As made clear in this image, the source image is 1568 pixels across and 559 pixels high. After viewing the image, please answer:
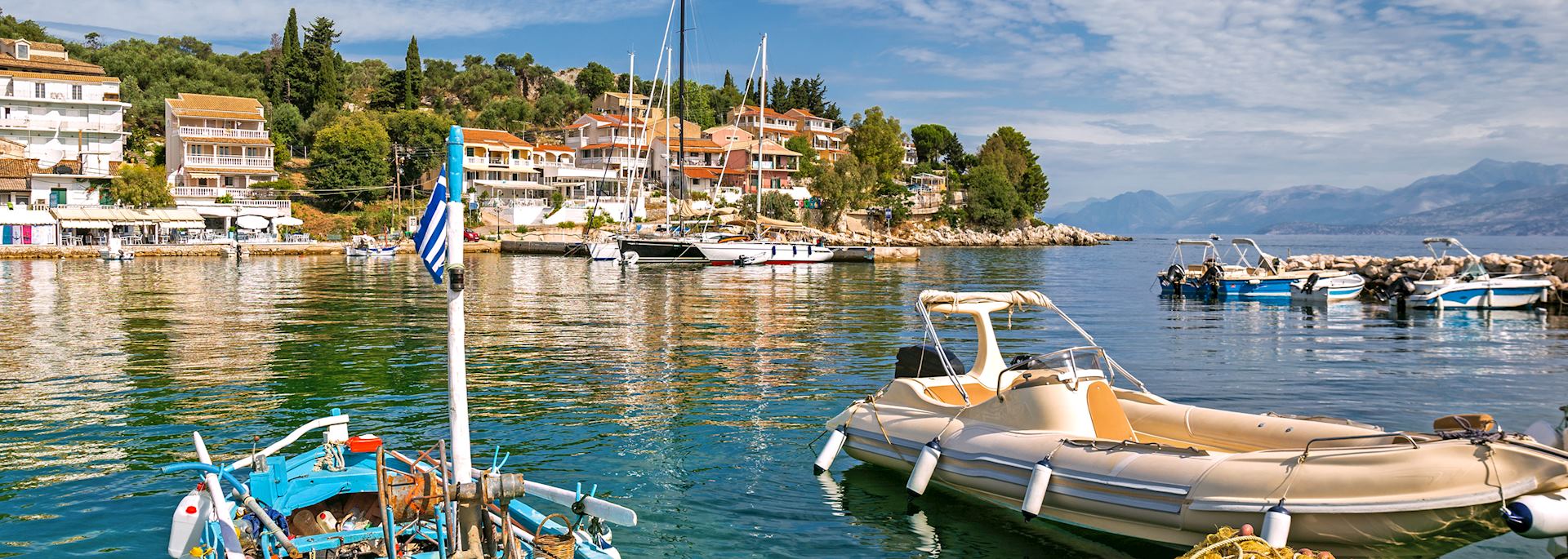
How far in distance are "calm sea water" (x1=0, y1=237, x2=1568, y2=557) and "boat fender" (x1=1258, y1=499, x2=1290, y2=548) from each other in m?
1.39

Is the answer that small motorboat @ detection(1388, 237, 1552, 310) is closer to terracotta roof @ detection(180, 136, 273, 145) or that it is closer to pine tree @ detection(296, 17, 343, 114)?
terracotta roof @ detection(180, 136, 273, 145)

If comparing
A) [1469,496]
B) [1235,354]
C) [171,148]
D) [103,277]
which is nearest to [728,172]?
[171,148]

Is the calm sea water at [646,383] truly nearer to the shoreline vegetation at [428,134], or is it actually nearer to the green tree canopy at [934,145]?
the shoreline vegetation at [428,134]

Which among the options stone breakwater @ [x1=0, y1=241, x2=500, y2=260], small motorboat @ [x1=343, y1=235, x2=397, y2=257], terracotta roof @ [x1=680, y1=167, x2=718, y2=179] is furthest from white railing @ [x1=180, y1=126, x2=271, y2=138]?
terracotta roof @ [x1=680, y1=167, x2=718, y2=179]

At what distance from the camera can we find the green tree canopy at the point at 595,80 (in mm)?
A: 137875

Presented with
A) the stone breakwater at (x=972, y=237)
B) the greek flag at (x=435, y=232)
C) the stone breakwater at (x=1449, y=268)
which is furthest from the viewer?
the stone breakwater at (x=972, y=237)

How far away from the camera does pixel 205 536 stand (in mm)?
8703

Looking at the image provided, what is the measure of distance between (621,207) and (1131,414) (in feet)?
271

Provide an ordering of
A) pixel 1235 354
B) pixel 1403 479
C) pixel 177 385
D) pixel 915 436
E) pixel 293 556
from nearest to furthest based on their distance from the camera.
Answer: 1. pixel 293 556
2. pixel 1403 479
3. pixel 915 436
4. pixel 177 385
5. pixel 1235 354

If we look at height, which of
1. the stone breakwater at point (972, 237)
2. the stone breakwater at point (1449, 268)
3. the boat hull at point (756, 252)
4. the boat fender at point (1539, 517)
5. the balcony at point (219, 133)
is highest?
the balcony at point (219, 133)

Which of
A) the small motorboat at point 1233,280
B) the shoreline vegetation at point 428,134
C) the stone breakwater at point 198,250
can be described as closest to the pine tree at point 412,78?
the shoreline vegetation at point 428,134

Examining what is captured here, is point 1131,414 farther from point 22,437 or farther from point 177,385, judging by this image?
point 177,385

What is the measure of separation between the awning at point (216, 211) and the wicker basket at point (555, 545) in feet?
266

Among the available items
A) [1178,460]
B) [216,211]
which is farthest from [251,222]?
[1178,460]
